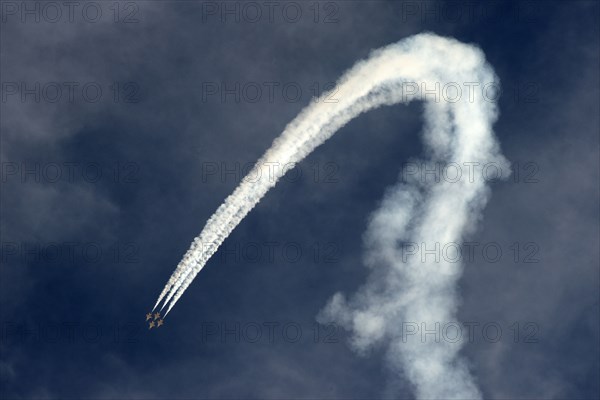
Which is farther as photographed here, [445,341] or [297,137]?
[445,341]

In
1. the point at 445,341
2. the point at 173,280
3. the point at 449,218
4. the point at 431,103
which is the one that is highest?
the point at 431,103

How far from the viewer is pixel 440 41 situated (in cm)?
17425

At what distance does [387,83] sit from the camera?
170 m

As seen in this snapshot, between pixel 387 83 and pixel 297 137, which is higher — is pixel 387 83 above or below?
above

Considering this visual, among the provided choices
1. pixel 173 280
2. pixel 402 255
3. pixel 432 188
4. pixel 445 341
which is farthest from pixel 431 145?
pixel 173 280

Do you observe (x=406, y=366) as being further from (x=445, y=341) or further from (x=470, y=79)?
(x=470, y=79)

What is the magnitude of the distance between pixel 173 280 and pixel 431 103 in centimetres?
5266

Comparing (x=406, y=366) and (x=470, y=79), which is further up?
(x=470, y=79)

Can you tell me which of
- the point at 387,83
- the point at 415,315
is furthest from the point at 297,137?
the point at 415,315

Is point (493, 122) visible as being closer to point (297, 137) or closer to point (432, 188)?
point (432, 188)

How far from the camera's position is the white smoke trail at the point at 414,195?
16538 centimetres

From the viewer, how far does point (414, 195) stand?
18162 centimetres

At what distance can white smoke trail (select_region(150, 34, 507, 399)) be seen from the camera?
165375mm

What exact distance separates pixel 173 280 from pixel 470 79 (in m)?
60.2
